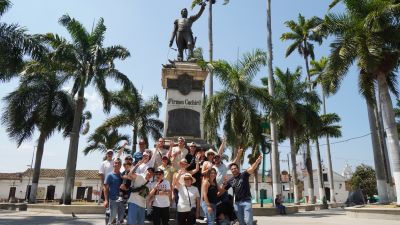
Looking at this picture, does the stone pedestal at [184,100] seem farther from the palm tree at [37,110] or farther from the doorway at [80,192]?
→ the doorway at [80,192]

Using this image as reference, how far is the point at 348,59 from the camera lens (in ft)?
52.4

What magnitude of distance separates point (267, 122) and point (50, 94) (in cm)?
1442

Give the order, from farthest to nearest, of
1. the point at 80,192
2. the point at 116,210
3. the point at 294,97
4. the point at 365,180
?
1. the point at 80,192
2. the point at 365,180
3. the point at 294,97
4. the point at 116,210

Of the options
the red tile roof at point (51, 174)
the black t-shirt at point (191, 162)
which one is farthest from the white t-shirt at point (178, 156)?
the red tile roof at point (51, 174)

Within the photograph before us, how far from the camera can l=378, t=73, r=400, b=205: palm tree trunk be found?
47.8ft

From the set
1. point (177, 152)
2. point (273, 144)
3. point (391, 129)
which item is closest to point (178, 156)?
point (177, 152)

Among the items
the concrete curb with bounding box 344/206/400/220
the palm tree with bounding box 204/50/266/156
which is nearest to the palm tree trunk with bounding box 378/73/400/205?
the concrete curb with bounding box 344/206/400/220

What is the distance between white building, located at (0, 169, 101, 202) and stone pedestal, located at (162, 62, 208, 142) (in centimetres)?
4169

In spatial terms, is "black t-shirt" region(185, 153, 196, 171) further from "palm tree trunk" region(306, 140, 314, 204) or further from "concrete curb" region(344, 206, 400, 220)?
"palm tree trunk" region(306, 140, 314, 204)

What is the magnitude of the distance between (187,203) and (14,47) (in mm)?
11727

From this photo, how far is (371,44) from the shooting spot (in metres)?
15.3

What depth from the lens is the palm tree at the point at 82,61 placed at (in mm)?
18375

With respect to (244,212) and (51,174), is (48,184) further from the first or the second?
(244,212)

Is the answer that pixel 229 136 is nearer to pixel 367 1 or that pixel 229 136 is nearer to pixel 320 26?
pixel 320 26
